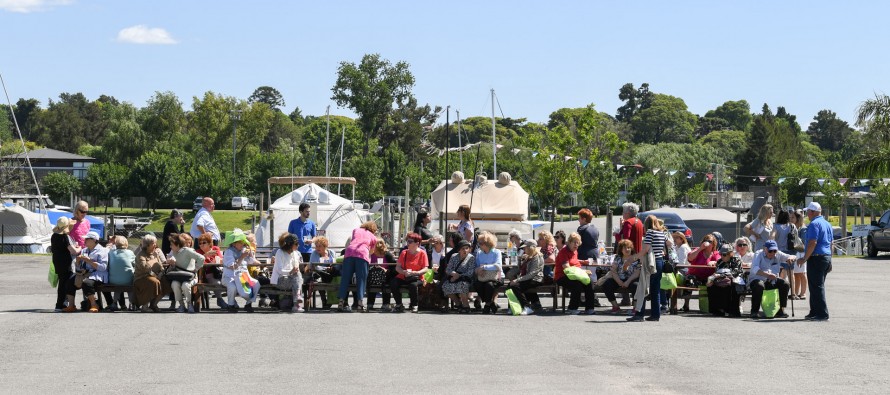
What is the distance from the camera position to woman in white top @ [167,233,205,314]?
59.3 feet

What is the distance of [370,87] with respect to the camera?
317 feet

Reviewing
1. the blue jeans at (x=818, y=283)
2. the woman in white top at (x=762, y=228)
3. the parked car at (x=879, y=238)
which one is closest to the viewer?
the blue jeans at (x=818, y=283)

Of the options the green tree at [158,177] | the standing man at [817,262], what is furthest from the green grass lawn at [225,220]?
the standing man at [817,262]

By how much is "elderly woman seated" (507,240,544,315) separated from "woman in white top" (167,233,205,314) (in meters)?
4.86

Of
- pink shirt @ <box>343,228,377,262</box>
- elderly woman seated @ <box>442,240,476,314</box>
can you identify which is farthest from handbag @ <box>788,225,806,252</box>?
pink shirt @ <box>343,228,377,262</box>

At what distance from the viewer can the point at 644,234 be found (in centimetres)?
1806

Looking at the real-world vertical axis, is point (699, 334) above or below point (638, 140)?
below

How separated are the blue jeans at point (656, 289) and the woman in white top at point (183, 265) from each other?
22.1 feet

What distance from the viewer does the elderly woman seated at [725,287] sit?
17.9m

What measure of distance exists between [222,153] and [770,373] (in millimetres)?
92592

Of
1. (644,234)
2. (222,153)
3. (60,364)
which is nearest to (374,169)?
(222,153)

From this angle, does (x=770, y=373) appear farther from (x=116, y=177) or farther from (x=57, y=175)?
(x=57, y=175)

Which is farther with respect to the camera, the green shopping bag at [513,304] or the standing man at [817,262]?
the green shopping bag at [513,304]

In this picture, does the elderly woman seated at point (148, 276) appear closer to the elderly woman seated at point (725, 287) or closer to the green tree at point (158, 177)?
the elderly woman seated at point (725, 287)
